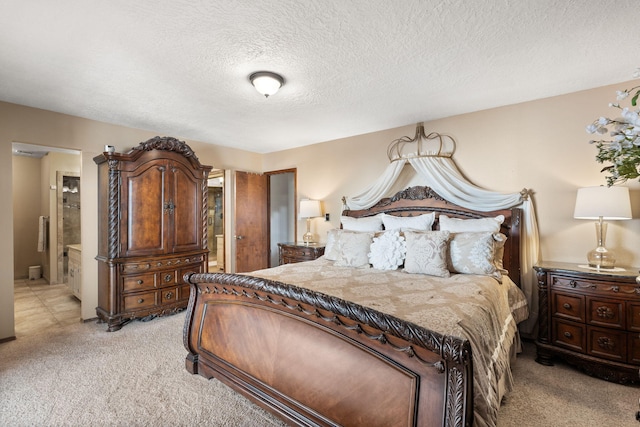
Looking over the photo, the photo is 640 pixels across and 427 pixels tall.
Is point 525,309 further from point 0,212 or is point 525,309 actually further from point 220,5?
point 0,212

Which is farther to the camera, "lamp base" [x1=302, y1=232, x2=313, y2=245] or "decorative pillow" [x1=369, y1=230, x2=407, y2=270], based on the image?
"lamp base" [x1=302, y1=232, x2=313, y2=245]

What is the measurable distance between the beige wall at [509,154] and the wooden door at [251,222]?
1731mm

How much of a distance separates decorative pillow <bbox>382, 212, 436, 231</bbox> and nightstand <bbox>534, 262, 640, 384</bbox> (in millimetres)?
1050

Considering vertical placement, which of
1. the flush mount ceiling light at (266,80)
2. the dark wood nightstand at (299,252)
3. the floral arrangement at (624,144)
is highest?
the flush mount ceiling light at (266,80)

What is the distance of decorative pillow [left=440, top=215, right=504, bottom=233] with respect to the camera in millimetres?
2883

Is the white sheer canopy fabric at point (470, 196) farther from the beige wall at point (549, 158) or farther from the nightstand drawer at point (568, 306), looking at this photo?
the nightstand drawer at point (568, 306)

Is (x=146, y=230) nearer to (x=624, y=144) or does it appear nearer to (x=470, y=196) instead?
(x=470, y=196)

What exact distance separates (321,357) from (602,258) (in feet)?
8.75

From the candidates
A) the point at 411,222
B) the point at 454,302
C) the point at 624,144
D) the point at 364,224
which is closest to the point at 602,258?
the point at 411,222

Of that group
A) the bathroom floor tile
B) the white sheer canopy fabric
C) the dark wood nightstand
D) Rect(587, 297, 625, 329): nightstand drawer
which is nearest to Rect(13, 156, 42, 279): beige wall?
the bathroom floor tile

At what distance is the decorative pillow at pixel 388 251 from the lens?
288cm

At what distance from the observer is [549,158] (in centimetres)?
297

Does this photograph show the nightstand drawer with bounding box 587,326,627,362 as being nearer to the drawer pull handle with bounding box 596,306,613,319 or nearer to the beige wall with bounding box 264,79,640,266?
the drawer pull handle with bounding box 596,306,613,319

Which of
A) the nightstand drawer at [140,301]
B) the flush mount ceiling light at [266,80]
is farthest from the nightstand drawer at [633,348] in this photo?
the nightstand drawer at [140,301]
